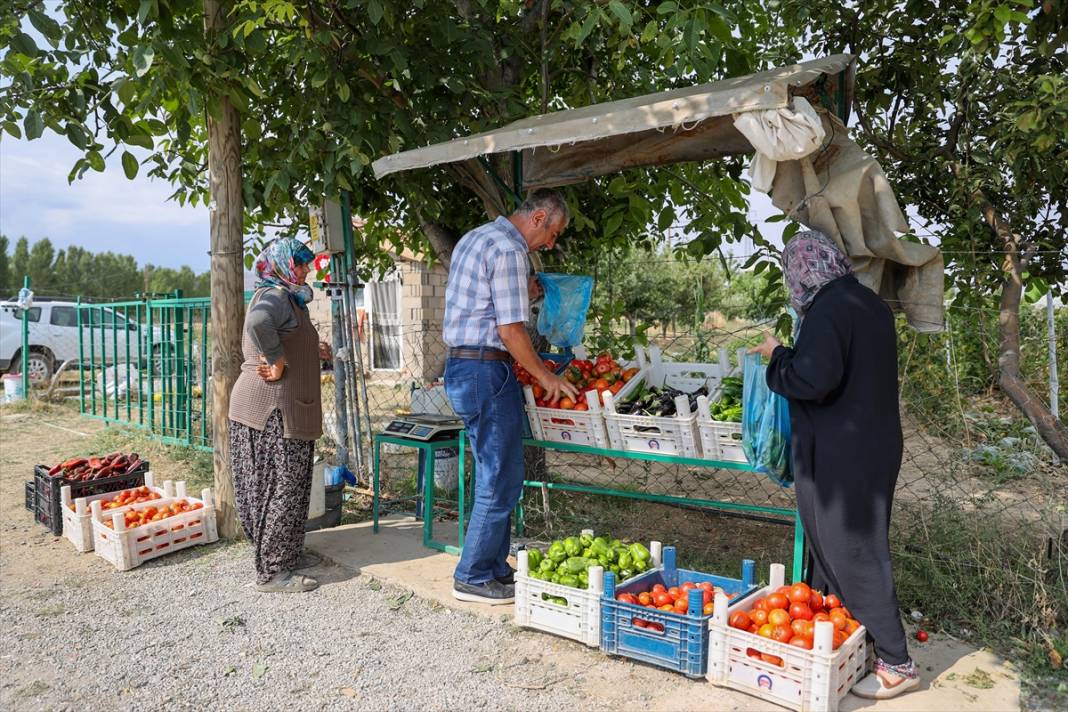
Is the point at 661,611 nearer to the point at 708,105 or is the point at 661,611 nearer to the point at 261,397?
the point at 708,105

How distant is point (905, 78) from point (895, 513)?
2.97 metres

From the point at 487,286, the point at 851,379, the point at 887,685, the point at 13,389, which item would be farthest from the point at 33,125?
the point at 13,389

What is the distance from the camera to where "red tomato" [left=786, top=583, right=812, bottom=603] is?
329 centimetres

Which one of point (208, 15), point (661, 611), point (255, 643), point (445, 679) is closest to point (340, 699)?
point (445, 679)

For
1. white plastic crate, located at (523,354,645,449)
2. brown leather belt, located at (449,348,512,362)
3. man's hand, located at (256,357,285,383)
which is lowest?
white plastic crate, located at (523,354,645,449)

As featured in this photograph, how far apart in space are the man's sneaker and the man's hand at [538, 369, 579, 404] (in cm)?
104

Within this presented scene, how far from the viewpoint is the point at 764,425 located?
3.48 metres

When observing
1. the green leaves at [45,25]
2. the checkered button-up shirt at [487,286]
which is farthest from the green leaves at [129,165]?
the checkered button-up shirt at [487,286]

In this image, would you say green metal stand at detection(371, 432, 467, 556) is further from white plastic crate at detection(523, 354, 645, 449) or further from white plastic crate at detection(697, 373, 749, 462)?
white plastic crate at detection(697, 373, 749, 462)

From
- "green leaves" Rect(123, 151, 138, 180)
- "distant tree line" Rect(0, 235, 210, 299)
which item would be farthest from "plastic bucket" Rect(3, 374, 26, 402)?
"distant tree line" Rect(0, 235, 210, 299)

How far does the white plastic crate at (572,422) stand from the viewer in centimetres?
420

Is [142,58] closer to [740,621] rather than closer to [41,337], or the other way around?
[740,621]

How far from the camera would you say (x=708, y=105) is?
3.30 m

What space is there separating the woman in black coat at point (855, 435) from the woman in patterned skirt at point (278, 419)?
101 inches
